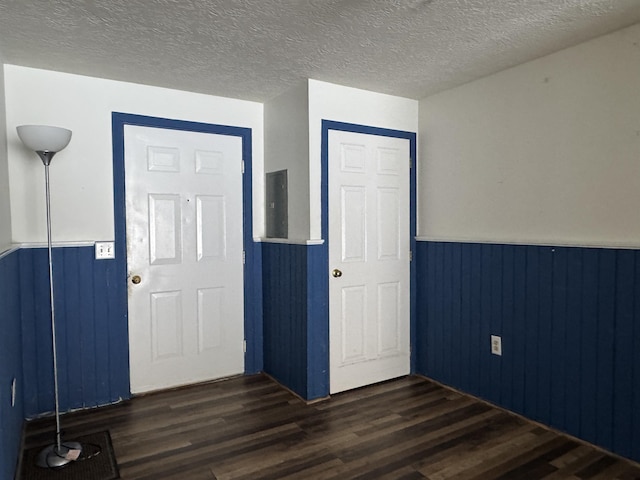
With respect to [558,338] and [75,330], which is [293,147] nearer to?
[75,330]

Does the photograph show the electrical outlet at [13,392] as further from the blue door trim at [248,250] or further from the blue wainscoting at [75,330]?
the blue door trim at [248,250]

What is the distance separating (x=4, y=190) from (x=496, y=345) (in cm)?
320

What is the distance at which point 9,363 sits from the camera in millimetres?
2182

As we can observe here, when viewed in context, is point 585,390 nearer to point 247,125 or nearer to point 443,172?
point 443,172

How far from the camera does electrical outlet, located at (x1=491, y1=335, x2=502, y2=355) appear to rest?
3045mm

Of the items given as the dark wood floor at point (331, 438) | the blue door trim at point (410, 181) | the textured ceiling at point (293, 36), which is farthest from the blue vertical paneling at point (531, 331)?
the textured ceiling at point (293, 36)

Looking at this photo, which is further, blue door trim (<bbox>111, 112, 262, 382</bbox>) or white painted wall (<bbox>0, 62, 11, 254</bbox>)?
blue door trim (<bbox>111, 112, 262, 382</bbox>)

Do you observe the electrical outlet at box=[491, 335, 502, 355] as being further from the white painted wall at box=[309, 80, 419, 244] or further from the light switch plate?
the light switch plate

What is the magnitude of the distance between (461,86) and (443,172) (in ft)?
2.09

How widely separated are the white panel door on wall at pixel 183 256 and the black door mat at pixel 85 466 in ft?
2.44

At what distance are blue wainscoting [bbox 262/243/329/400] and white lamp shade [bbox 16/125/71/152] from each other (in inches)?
63.7

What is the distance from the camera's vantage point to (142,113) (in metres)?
3.24

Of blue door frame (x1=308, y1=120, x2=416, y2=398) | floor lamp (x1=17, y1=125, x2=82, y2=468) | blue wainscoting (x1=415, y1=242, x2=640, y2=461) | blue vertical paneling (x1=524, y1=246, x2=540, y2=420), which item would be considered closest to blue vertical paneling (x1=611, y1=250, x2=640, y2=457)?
blue wainscoting (x1=415, y1=242, x2=640, y2=461)

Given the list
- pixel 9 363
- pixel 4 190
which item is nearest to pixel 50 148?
pixel 4 190
